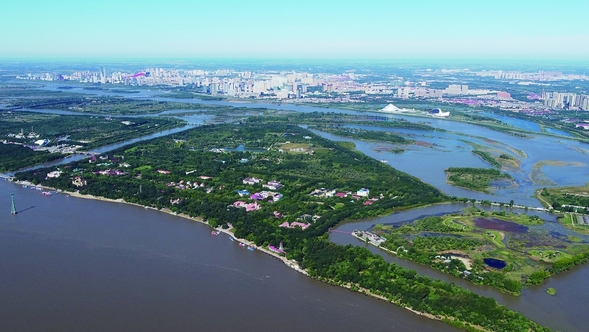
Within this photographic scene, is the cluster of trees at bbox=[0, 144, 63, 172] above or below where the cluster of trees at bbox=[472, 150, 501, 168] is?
above

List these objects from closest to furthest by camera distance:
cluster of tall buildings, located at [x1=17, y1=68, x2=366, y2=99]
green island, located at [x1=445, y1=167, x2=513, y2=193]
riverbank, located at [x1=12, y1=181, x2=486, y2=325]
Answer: riverbank, located at [x1=12, y1=181, x2=486, y2=325], green island, located at [x1=445, y1=167, x2=513, y2=193], cluster of tall buildings, located at [x1=17, y1=68, x2=366, y2=99]

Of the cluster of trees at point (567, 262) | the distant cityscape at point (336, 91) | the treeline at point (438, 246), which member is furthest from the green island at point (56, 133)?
the distant cityscape at point (336, 91)

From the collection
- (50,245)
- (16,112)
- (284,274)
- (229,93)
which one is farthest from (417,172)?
(229,93)

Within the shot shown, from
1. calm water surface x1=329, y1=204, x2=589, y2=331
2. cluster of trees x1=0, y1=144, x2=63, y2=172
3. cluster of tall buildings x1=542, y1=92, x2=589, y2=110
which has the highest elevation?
cluster of tall buildings x1=542, y1=92, x2=589, y2=110

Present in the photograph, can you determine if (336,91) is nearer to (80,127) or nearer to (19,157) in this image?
(80,127)

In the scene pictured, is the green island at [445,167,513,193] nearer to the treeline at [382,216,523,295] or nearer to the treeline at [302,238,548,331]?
the treeline at [382,216,523,295]

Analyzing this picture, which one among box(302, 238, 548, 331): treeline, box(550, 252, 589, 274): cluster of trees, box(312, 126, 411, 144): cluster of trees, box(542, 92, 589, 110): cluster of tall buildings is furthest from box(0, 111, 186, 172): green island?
box(542, 92, 589, 110): cluster of tall buildings

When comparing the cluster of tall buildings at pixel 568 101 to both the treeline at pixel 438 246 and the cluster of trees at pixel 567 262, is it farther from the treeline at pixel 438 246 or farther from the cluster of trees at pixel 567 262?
the cluster of trees at pixel 567 262

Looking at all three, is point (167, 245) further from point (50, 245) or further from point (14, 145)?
point (14, 145)

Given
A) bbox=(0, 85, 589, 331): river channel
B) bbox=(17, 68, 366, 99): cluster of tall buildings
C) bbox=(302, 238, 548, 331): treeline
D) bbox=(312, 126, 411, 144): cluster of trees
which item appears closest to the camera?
bbox=(302, 238, 548, 331): treeline
